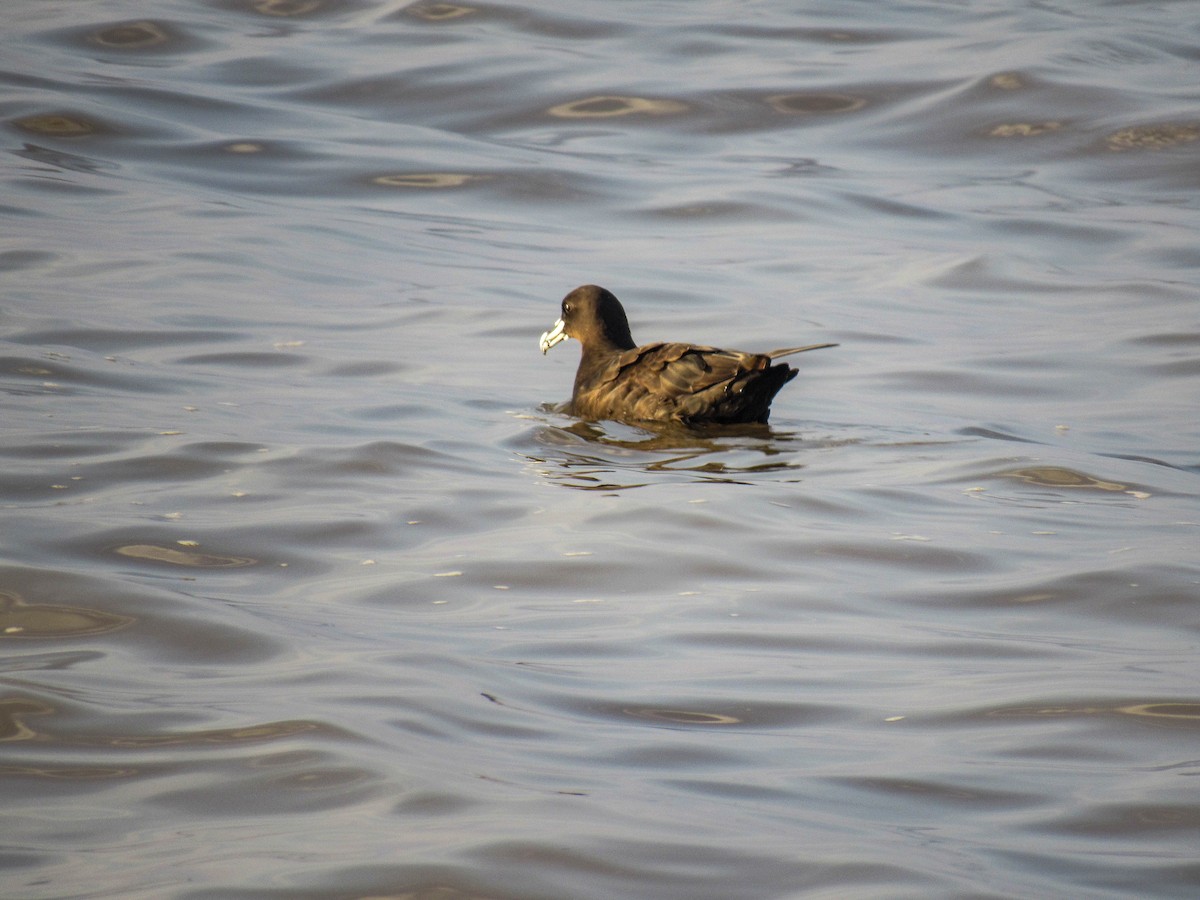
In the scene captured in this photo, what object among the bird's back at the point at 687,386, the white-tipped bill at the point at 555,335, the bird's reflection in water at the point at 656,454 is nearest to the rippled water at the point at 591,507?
the bird's reflection in water at the point at 656,454

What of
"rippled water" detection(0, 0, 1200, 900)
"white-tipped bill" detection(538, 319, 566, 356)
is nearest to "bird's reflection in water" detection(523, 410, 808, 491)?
"rippled water" detection(0, 0, 1200, 900)

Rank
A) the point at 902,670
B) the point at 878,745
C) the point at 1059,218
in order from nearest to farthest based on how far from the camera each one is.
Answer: the point at 878,745, the point at 902,670, the point at 1059,218

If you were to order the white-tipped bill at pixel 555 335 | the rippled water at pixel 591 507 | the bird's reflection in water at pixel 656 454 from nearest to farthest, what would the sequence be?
the rippled water at pixel 591 507, the bird's reflection in water at pixel 656 454, the white-tipped bill at pixel 555 335

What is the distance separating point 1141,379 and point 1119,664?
17.1 feet

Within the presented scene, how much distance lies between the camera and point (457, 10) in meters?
20.9

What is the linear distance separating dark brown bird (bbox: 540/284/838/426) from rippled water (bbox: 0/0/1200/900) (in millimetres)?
218

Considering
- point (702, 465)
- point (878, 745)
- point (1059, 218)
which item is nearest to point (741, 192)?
point (1059, 218)

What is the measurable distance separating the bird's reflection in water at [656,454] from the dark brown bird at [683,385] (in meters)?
0.08

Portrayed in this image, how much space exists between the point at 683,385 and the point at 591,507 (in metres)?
1.81

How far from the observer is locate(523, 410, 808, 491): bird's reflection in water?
731 centimetres

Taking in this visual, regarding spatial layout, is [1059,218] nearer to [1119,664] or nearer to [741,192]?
[741,192]

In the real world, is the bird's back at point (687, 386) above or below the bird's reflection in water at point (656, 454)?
above

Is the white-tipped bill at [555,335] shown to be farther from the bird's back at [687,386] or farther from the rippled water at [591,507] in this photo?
the bird's back at [687,386]

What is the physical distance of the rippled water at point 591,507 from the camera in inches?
141
